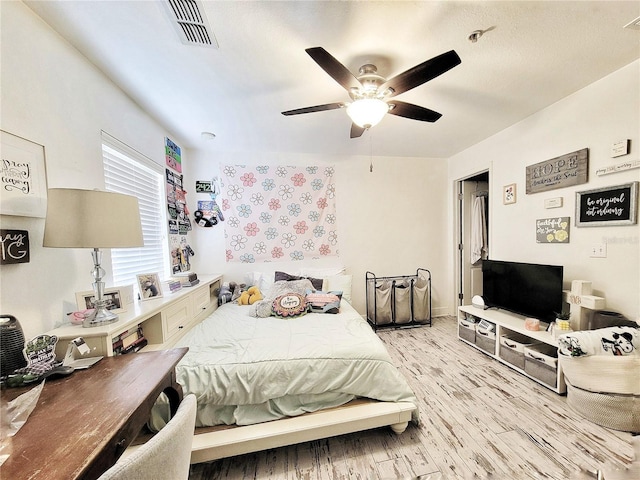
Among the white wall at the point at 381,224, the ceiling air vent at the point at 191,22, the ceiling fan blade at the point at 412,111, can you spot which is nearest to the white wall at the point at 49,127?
the ceiling air vent at the point at 191,22

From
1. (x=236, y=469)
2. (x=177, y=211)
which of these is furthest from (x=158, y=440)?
(x=177, y=211)

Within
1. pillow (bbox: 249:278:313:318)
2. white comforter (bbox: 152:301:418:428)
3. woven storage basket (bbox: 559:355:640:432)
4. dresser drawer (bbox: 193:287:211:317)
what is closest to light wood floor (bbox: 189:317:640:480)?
woven storage basket (bbox: 559:355:640:432)

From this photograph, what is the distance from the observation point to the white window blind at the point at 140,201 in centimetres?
181

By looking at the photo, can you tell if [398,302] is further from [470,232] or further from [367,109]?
[367,109]

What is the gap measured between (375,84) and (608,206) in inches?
82.2

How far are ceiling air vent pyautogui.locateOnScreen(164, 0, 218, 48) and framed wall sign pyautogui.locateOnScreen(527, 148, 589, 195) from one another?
2974 millimetres

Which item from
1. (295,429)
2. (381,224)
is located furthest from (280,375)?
(381,224)

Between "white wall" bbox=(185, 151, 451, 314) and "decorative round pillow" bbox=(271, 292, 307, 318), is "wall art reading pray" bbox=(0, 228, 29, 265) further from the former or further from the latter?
"white wall" bbox=(185, 151, 451, 314)

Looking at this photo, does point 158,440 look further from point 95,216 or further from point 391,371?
point 391,371

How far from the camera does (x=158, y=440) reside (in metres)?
0.56

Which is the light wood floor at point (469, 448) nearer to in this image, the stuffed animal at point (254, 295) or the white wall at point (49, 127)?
the white wall at point (49, 127)

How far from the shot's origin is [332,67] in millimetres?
1361

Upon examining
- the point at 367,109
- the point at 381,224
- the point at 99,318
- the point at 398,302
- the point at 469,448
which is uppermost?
the point at 367,109

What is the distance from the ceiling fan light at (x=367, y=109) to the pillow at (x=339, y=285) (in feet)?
6.66
